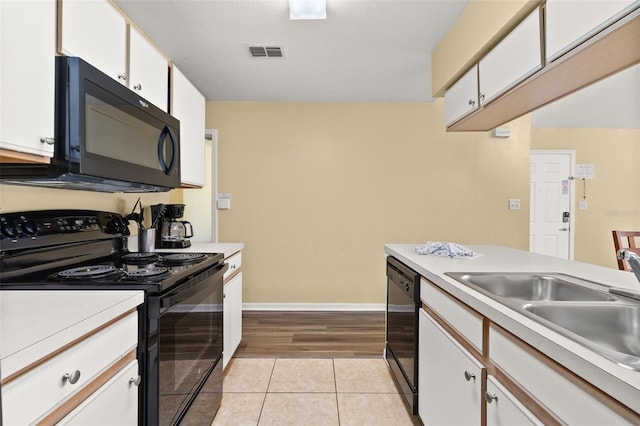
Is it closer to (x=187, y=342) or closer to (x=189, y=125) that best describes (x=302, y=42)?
(x=189, y=125)

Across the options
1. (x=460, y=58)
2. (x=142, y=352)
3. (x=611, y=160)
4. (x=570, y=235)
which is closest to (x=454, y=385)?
(x=142, y=352)

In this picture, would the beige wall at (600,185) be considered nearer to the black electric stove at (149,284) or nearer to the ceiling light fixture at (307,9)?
the ceiling light fixture at (307,9)

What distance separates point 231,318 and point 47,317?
65.8 inches

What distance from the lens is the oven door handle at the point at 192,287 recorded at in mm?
1207

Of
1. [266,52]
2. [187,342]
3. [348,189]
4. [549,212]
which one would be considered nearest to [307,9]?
[266,52]

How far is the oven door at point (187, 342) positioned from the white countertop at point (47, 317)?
0.21m

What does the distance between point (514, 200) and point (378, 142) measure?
1.75 meters

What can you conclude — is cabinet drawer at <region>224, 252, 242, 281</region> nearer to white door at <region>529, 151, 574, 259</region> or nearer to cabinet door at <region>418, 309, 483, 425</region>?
cabinet door at <region>418, 309, 483, 425</region>

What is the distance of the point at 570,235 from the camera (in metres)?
4.69

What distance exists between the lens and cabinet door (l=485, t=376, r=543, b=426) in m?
0.82

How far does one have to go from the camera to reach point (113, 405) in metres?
0.95

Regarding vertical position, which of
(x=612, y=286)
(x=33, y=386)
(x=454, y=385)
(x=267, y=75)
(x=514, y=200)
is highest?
(x=267, y=75)

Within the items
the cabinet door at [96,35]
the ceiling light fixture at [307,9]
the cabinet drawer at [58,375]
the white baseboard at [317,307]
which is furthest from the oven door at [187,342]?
the white baseboard at [317,307]

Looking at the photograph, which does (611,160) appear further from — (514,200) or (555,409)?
(555,409)
